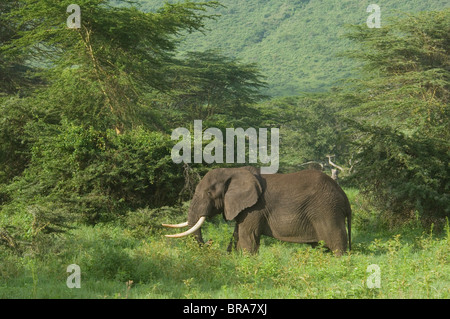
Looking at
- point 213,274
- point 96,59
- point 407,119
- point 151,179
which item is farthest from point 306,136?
point 213,274

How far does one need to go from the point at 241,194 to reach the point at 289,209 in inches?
34.9

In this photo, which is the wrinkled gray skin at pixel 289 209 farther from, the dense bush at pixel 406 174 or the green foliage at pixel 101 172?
the green foliage at pixel 101 172

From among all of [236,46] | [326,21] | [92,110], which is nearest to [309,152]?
[92,110]

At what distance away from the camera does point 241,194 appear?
417 inches

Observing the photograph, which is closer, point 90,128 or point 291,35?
point 90,128

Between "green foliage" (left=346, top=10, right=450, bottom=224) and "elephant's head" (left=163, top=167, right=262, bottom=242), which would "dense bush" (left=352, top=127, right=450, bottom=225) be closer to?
"green foliage" (left=346, top=10, right=450, bottom=224)

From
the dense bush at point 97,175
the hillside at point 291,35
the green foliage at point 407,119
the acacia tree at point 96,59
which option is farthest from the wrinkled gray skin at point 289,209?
the hillside at point 291,35

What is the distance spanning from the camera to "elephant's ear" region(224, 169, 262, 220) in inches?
414

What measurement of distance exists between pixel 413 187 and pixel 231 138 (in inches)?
373

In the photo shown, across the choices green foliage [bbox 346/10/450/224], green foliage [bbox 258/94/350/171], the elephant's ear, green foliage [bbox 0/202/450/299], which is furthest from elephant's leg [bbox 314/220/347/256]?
green foliage [bbox 258/94/350/171]

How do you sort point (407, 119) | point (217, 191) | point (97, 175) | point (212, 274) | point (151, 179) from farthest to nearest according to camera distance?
point (407, 119)
point (97, 175)
point (151, 179)
point (217, 191)
point (212, 274)

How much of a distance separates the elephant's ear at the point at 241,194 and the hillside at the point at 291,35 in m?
92.4

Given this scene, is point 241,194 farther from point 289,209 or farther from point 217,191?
point 289,209

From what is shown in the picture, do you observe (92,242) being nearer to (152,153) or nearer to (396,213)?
(152,153)
